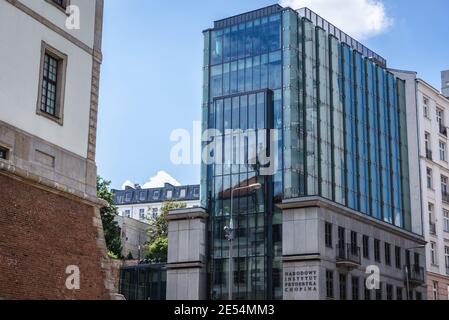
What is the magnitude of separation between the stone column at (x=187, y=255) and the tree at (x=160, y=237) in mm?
24897

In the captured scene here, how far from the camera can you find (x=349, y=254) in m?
60.4

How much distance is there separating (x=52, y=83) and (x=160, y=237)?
7277 cm

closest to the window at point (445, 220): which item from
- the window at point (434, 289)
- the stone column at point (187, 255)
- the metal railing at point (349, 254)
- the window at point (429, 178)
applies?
the window at point (429, 178)

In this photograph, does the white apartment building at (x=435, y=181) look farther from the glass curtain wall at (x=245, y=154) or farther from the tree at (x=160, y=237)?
the tree at (x=160, y=237)

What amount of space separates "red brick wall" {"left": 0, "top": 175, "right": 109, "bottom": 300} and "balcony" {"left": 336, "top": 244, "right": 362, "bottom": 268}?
33471 mm

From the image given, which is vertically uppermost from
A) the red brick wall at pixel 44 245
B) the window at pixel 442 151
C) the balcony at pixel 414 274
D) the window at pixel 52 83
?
the window at pixel 442 151

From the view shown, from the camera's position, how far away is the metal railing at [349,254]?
194 ft

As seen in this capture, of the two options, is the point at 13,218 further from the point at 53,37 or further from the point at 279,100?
the point at 279,100

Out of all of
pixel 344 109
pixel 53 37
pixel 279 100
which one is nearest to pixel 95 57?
pixel 53 37

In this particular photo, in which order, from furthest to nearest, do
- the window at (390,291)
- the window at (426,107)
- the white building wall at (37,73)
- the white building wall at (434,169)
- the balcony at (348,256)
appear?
the window at (426,107) → the white building wall at (434,169) → the window at (390,291) → the balcony at (348,256) → the white building wall at (37,73)

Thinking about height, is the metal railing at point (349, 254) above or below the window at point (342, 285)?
above

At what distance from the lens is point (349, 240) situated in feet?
201

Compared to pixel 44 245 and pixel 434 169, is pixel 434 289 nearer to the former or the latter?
pixel 434 169

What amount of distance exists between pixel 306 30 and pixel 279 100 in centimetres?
745
